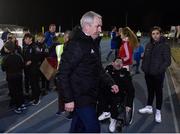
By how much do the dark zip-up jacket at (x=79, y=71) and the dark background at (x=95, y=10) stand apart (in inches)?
2230

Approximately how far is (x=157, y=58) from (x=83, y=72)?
412 centimetres

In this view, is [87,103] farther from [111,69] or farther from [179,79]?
[179,79]

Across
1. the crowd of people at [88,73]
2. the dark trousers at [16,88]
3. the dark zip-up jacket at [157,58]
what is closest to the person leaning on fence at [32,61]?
the crowd of people at [88,73]

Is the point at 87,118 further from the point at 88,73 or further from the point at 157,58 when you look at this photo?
the point at 157,58

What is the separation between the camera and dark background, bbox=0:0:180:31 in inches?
2557

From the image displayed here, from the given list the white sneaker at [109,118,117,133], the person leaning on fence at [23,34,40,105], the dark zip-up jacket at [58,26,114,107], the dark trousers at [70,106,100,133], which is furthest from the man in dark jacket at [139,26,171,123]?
the dark zip-up jacket at [58,26,114,107]

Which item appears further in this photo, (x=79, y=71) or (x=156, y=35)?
(x=156, y=35)

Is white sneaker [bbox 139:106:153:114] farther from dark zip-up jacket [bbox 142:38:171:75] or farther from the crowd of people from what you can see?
dark zip-up jacket [bbox 142:38:171:75]

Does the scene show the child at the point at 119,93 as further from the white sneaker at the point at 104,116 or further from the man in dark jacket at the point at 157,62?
the man in dark jacket at the point at 157,62

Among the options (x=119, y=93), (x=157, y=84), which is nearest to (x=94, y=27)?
A: (x=119, y=93)

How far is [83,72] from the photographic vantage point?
14.9 feet

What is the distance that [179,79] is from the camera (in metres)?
15.4

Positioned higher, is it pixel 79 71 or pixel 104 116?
pixel 79 71

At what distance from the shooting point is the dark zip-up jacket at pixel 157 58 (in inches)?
328
